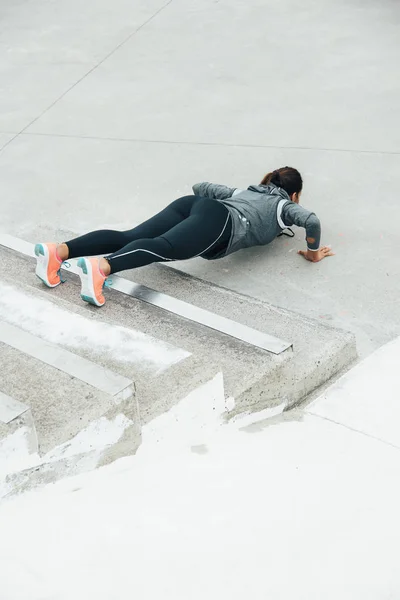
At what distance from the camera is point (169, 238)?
14.4ft

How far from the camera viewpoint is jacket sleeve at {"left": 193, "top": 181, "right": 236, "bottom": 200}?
4996mm

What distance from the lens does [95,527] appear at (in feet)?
8.75

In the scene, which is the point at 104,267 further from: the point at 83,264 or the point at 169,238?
the point at 169,238

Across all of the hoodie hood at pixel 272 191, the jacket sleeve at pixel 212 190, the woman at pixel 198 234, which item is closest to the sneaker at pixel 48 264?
the woman at pixel 198 234

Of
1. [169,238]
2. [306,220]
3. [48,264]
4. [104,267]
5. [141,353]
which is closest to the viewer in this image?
[141,353]

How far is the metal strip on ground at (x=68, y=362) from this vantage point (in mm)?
2824

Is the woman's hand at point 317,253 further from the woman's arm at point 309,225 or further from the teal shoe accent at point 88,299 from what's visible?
the teal shoe accent at point 88,299

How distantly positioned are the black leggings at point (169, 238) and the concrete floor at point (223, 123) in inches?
14.4

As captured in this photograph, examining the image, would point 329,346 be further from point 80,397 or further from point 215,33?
point 215,33

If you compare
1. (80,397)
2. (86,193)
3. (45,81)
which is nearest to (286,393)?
(80,397)

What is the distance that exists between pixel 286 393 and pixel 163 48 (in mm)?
5532

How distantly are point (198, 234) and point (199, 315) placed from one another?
71 centimetres

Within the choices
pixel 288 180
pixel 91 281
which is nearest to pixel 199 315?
pixel 91 281

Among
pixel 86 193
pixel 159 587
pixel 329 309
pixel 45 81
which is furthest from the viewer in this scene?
pixel 45 81
